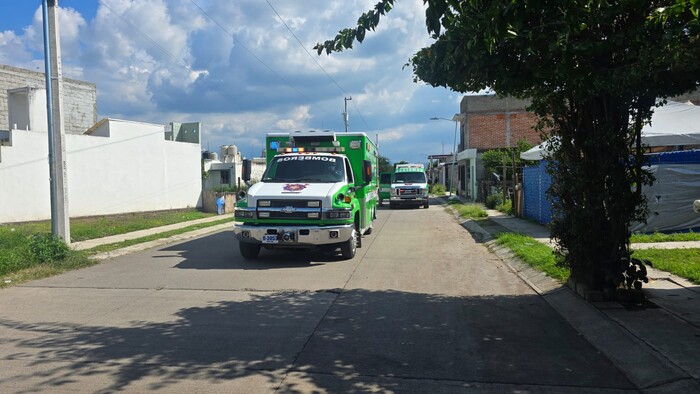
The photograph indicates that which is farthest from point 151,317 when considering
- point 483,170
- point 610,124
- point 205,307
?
point 483,170

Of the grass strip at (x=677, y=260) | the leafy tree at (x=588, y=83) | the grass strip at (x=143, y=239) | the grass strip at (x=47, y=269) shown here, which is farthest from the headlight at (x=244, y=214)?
the grass strip at (x=677, y=260)

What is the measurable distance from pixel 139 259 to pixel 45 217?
30.4ft

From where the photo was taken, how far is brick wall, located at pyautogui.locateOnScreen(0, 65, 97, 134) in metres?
24.7

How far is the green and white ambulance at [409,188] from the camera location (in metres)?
30.2

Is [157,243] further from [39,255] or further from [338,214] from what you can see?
[338,214]

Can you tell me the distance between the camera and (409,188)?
30.2 m

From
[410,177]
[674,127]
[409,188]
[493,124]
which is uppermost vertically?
[493,124]

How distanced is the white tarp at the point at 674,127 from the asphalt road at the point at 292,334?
6.20 meters

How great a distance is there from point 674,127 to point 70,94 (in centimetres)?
2592

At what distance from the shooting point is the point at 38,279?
9.52 m

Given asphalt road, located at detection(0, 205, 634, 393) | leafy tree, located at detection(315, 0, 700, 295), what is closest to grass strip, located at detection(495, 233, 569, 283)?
asphalt road, located at detection(0, 205, 634, 393)

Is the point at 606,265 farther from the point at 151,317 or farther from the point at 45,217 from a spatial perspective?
the point at 45,217

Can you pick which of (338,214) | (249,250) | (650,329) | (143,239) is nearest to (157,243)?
(143,239)

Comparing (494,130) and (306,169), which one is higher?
(494,130)
